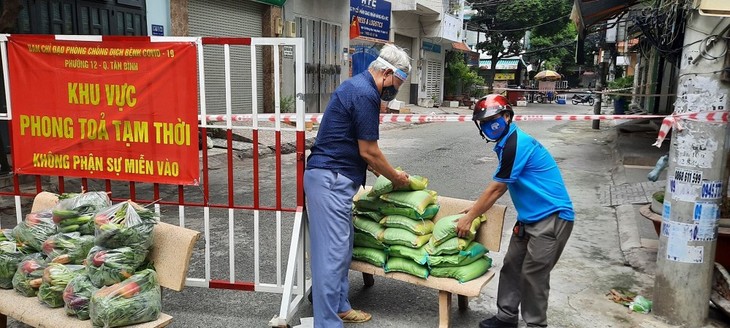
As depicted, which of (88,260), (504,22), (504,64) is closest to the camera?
(88,260)

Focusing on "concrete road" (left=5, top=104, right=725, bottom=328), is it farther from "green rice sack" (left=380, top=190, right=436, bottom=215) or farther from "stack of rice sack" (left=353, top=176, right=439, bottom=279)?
"green rice sack" (left=380, top=190, right=436, bottom=215)

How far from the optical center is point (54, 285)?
10.2 feet

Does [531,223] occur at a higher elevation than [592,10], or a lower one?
lower

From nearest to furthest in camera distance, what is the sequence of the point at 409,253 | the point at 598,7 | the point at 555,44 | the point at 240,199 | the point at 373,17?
the point at 409,253
the point at 240,199
the point at 598,7
the point at 373,17
the point at 555,44

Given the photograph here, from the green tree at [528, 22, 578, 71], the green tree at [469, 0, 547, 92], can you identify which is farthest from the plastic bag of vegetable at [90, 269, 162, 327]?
the green tree at [528, 22, 578, 71]

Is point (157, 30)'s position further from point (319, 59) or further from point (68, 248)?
point (68, 248)

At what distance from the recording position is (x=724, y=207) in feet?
15.5

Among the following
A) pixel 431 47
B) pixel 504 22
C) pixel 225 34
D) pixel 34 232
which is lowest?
pixel 34 232

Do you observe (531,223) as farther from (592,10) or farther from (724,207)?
(592,10)

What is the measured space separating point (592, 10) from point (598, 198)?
3.01 m

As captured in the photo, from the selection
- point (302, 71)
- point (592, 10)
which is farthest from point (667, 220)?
point (592, 10)

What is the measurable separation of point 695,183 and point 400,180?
1.98 m

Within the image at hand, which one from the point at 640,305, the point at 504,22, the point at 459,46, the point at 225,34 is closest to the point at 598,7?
the point at 640,305

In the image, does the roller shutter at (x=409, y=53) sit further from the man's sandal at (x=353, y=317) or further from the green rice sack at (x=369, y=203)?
the man's sandal at (x=353, y=317)
